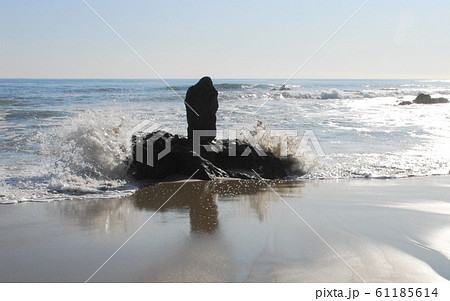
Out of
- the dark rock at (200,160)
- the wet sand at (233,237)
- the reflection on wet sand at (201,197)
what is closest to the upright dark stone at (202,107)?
the dark rock at (200,160)

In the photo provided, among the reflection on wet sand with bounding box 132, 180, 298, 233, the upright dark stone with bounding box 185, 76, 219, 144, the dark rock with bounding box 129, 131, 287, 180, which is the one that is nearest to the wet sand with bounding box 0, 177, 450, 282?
the reflection on wet sand with bounding box 132, 180, 298, 233

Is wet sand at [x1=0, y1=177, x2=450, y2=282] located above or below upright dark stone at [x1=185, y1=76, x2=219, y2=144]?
below

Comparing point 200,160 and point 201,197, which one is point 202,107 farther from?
point 201,197

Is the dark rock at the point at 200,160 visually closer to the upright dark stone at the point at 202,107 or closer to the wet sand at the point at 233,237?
the upright dark stone at the point at 202,107

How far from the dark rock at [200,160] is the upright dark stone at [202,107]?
12.9 inches

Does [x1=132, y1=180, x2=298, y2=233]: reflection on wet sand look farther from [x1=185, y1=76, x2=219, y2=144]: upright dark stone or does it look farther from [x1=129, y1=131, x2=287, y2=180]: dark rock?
[x1=185, y1=76, x2=219, y2=144]: upright dark stone

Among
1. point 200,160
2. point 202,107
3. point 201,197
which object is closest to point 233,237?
point 201,197

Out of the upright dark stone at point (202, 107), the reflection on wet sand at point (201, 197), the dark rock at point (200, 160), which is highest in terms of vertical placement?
the upright dark stone at point (202, 107)

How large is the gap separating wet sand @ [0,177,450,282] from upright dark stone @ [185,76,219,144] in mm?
1736

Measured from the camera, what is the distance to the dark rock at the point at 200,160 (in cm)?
705

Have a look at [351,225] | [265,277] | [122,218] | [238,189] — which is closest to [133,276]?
[265,277]

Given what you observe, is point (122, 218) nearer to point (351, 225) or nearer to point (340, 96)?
point (351, 225)

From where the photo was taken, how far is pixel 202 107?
305 inches

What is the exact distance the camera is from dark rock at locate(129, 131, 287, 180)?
7051 millimetres
